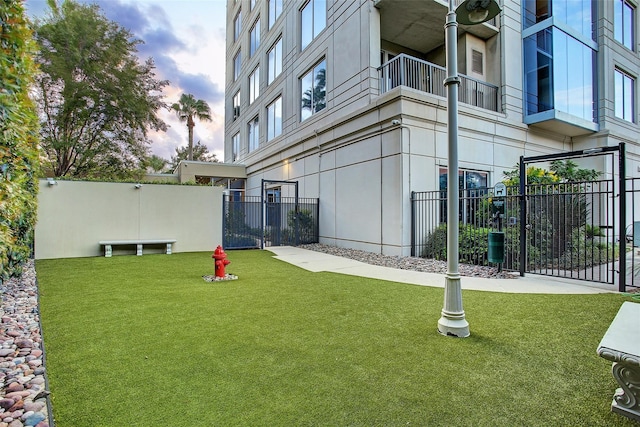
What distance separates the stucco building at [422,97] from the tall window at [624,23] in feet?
0.21

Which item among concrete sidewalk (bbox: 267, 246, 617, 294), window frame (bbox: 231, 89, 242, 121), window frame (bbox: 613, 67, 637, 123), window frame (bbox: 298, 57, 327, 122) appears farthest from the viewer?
window frame (bbox: 231, 89, 242, 121)

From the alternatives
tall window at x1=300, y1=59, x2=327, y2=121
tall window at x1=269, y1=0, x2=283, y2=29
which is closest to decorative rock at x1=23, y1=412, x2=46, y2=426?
tall window at x1=300, y1=59, x2=327, y2=121

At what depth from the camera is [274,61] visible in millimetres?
18812

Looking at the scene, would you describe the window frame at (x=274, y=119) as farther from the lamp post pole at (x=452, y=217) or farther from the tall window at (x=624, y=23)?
the tall window at (x=624, y=23)

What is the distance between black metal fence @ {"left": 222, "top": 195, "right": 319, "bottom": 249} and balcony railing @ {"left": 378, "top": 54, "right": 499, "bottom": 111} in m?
5.70

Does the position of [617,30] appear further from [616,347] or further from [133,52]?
[133,52]

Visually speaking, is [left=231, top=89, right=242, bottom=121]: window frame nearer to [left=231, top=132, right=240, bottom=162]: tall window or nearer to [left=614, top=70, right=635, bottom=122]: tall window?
[left=231, top=132, right=240, bottom=162]: tall window

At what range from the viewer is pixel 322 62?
45.4ft

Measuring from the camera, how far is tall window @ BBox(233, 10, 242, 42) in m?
25.3

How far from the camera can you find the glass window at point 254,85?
70.2 feet

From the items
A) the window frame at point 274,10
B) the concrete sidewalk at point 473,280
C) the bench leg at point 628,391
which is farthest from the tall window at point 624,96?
the bench leg at point 628,391

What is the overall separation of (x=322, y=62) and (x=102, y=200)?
396 inches

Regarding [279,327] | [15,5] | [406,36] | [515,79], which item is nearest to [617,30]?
[515,79]

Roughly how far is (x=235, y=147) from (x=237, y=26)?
9.87m
